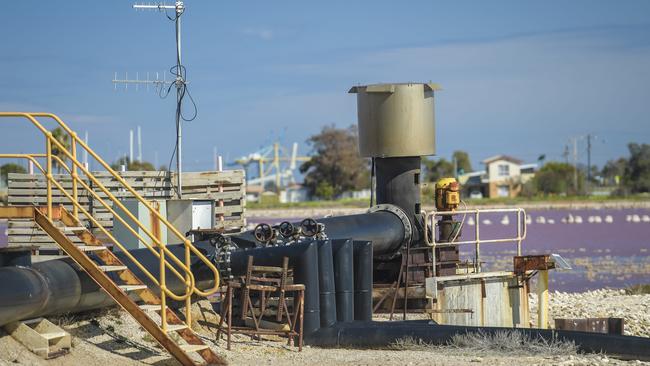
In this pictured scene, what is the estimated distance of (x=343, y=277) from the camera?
16.7m

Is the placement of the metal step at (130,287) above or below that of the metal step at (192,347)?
above

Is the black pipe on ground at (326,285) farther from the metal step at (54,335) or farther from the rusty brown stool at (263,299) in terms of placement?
the metal step at (54,335)

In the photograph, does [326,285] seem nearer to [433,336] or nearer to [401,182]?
[433,336]

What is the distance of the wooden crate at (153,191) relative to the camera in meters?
23.8

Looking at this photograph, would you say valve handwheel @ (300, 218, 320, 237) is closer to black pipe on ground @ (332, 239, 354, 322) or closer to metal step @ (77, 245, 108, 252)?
black pipe on ground @ (332, 239, 354, 322)

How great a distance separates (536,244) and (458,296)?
3979 centimetres

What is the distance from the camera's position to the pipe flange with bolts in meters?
20.7

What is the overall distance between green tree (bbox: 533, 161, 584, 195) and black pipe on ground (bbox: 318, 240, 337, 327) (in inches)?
4473

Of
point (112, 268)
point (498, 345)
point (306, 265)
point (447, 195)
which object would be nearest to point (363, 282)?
point (306, 265)

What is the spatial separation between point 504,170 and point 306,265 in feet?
424

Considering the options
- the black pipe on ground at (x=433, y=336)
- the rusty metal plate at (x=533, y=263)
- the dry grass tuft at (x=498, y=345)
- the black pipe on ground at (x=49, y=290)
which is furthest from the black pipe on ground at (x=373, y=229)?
the black pipe on ground at (x=49, y=290)

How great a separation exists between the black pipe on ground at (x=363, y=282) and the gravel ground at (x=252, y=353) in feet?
6.02

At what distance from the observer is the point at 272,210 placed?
341 ft

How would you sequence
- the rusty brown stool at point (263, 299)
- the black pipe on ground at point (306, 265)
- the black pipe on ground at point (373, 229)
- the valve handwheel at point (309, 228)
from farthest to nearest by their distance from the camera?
1. the black pipe on ground at point (373, 229)
2. the valve handwheel at point (309, 228)
3. the black pipe on ground at point (306, 265)
4. the rusty brown stool at point (263, 299)
